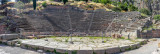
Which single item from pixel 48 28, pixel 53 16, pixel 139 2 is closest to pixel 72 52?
pixel 48 28

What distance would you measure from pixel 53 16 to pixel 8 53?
64.6 feet

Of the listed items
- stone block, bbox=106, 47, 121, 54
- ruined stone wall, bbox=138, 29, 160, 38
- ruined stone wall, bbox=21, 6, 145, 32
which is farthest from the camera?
ruined stone wall, bbox=21, 6, 145, 32

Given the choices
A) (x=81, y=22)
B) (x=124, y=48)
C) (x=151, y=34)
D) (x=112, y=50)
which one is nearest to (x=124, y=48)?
(x=124, y=48)

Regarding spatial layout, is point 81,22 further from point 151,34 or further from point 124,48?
point 124,48

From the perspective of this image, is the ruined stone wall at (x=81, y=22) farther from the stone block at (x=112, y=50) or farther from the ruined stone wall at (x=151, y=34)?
the stone block at (x=112, y=50)

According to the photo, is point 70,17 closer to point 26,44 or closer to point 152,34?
point 152,34

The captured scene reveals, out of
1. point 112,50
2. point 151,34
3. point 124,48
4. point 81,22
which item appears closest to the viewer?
point 112,50

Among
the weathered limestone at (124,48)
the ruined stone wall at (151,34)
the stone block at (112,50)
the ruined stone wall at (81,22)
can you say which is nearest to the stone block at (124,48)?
the weathered limestone at (124,48)

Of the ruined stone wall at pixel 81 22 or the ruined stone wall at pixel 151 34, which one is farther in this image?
the ruined stone wall at pixel 81 22

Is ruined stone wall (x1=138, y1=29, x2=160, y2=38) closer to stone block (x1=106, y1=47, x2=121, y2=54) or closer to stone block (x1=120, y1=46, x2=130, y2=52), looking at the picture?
stone block (x1=120, y1=46, x2=130, y2=52)

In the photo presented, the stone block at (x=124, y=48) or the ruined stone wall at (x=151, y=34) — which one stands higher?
the stone block at (x=124, y=48)

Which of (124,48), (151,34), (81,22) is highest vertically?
(124,48)

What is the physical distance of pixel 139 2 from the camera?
249 feet

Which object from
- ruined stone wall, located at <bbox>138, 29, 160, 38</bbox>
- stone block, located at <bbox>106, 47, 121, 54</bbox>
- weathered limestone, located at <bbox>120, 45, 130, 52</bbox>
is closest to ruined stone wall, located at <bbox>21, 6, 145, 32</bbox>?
ruined stone wall, located at <bbox>138, 29, 160, 38</bbox>
